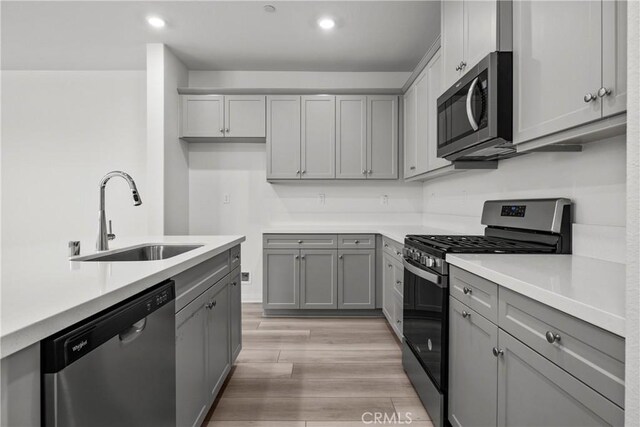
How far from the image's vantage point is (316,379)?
227 centimetres

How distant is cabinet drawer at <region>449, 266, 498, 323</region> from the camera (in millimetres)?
1241

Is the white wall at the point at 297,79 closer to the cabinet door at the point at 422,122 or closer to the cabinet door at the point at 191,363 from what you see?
the cabinet door at the point at 422,122

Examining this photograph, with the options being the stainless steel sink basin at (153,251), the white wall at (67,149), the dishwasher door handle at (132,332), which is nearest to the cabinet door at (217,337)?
the stainless steel sink basin at (153,251)

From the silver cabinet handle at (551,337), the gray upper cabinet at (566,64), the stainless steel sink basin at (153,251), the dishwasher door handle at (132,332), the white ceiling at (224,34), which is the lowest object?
the dishwasher door handle at (132,332)

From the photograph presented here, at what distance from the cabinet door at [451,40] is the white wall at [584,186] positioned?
68 cm

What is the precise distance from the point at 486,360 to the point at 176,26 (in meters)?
3.40

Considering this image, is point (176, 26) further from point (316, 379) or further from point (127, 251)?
point (316, 379)

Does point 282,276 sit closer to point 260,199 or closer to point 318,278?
point 318,278

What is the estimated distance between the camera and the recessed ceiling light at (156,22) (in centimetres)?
290

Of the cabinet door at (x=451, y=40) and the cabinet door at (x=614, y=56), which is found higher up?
the cabinet door at (x=451, y=40)

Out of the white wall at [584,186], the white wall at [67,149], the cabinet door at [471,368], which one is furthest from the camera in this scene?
the white wall at [67,149]

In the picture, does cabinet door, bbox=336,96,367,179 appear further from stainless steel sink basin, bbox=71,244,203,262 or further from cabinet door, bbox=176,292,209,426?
cabinet door, bbox=176,292,209,426

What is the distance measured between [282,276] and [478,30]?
2673 mm

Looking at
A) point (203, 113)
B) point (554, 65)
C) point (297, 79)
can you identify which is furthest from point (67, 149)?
point (554, 65)
